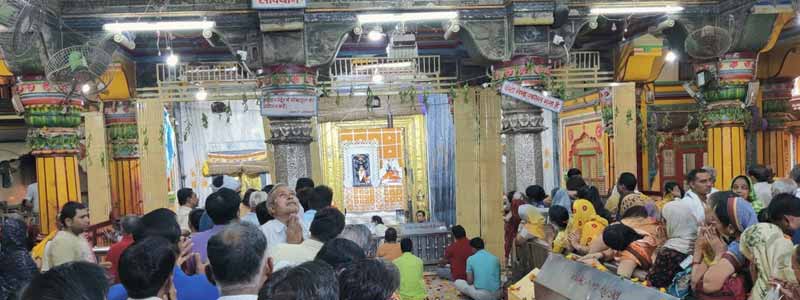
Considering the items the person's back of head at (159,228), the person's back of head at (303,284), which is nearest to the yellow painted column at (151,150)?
the person's back of head at (159,228)

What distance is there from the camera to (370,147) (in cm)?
1141

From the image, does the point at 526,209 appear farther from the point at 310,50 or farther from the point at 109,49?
the point at 109,49

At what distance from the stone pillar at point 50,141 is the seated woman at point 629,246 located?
5524 millimetres

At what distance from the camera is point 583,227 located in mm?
4781

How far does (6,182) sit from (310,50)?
8.81m

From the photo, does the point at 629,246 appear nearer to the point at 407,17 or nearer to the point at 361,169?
the point at 407,17

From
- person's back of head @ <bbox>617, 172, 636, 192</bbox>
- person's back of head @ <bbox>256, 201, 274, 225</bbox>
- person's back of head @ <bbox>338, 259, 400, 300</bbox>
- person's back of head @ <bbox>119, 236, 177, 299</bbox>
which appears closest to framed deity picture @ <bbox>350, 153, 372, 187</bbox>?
person's back of head @ <bbox>617, 172, 636, 192</bbox>

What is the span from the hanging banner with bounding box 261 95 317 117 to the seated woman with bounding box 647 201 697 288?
440cm

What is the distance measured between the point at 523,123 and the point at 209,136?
6844 mm

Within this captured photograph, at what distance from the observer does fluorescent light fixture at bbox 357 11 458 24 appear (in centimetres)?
651

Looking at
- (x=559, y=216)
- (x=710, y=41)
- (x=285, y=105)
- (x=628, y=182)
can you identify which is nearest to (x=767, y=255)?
(x=559, y=216)

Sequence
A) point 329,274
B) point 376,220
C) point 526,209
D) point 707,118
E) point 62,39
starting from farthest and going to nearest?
point 376,220 → point 707,118 → point 62,39 → point 526,209 → point 329,274

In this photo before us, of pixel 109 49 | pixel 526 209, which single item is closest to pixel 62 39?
pixel 109 49

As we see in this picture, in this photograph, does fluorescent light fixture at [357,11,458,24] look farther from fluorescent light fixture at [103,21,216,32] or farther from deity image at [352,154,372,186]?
deity image at [352,154,372,186]
